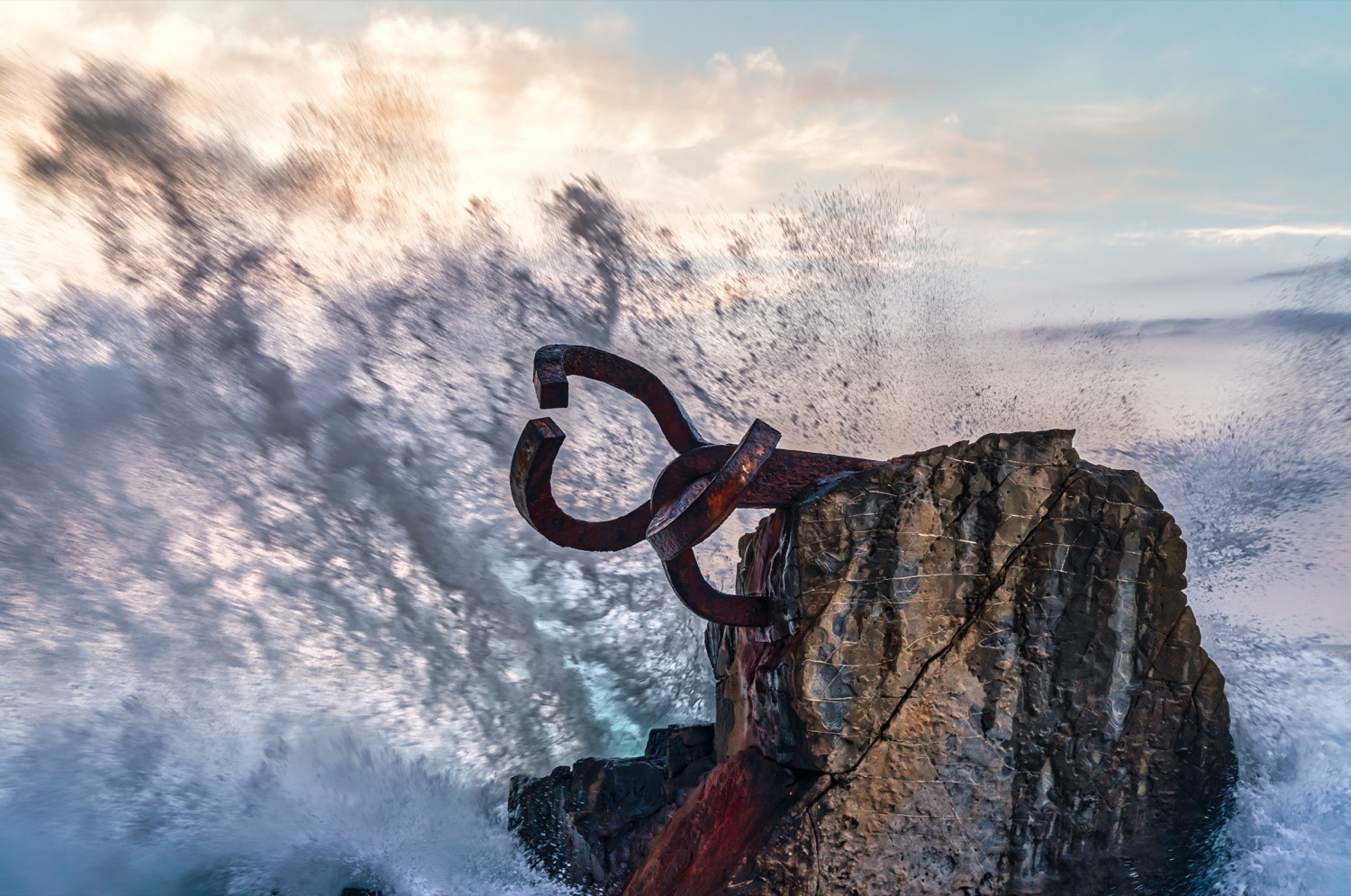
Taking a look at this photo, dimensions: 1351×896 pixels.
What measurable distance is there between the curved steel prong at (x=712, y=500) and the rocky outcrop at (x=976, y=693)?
0.32 metres

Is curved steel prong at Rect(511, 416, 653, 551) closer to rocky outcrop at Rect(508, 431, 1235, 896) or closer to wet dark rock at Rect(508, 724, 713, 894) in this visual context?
rocky outcrop at Rect(508, 431, 1235, 896)

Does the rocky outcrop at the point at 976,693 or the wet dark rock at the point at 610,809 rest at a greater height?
the rocky outcrop at the point at 976,693

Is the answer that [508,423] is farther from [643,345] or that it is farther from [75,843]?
[75,843]

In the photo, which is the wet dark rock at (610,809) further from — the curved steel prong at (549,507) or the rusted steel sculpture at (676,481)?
the curved steel prong at (549,507)

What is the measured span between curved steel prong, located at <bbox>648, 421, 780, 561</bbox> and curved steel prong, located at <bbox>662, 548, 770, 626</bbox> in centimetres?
7

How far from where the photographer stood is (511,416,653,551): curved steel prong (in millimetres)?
2357

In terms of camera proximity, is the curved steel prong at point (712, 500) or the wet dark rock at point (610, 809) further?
the wet dark rock at point (610, 809)

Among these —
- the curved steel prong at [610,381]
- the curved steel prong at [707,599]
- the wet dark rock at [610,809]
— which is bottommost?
the wet dark rock at [610,809]

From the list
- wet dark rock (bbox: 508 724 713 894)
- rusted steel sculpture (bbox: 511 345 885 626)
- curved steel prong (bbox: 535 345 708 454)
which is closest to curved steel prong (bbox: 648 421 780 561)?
rusted steel sculpture (bbox: 511 345 885 626)

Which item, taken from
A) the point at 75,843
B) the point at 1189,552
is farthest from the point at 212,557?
the point at 1189,552

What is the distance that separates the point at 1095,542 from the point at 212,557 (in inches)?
160

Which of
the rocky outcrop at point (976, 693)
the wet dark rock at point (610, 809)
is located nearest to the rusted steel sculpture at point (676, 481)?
the rocky outcrop at point (976, 693)

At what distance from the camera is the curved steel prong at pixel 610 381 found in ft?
8.04

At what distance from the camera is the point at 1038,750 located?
250cm
